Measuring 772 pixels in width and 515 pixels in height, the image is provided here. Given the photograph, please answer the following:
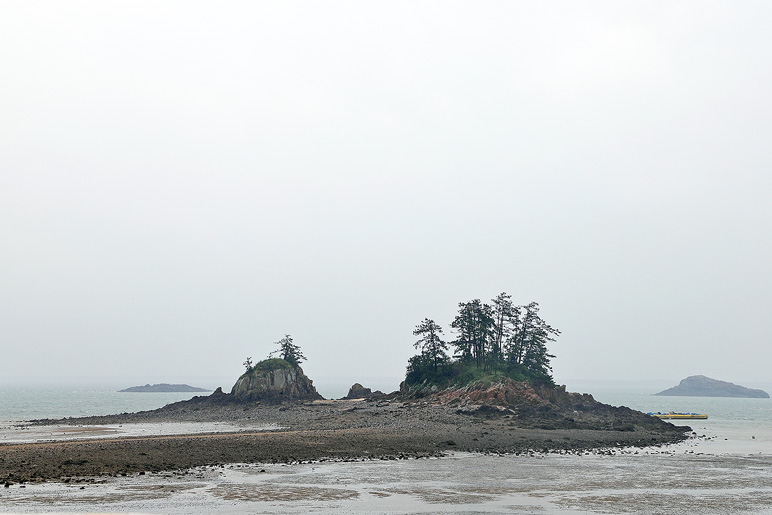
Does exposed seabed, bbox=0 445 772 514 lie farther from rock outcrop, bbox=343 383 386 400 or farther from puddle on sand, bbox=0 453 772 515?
rock outcrop, bbox=343 383 386 400

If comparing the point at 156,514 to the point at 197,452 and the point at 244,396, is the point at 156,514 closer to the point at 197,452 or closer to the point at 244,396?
the point at 197,452

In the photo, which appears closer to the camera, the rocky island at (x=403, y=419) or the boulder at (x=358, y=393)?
the rocky island at (x=403, y=419)

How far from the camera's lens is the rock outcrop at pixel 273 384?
Answer: 119500mm

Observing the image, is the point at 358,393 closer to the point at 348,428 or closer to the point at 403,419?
the point at 403,419

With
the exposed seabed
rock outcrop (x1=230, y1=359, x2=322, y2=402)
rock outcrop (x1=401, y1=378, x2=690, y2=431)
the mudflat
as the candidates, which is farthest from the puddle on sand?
rock outcrop (x1=230, y1=359, x2=322, y2=402)

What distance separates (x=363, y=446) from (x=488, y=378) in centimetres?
4620

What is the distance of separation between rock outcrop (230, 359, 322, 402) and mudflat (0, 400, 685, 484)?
484 inches

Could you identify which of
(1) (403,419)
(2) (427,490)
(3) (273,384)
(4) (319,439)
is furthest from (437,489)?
(3) (273,384)

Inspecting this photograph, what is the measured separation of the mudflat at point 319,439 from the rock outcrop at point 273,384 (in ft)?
40.3

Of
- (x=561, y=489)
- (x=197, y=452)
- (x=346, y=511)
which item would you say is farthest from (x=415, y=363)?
(x=346, y=511)

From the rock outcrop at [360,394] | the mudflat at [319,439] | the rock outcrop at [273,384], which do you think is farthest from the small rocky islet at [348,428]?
the rock outcrop at [360,394]

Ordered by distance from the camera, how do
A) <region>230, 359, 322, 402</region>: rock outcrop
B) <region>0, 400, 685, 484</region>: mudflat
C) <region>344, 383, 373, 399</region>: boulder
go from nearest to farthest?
<region>0, 400, 685, 484</region>: mudflat
<region>230, 359, 322, 402</region>: rock outcrop
<region>344, 383, 373, 399</region>: boulder

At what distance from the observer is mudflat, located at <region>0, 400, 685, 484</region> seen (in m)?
44.1

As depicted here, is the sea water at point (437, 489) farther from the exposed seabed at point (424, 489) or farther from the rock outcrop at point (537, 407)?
the rock outcrop at point (537, 407)
